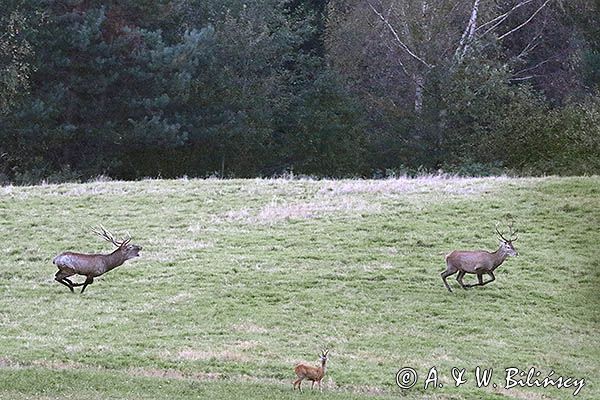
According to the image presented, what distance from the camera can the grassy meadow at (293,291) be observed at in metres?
14.1

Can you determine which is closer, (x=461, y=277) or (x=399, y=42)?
(x=461, y=277)

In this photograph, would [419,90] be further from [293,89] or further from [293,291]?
[293,291]

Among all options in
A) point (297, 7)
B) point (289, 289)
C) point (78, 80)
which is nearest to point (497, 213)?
point (289, 289)

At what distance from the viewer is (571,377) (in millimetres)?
15008

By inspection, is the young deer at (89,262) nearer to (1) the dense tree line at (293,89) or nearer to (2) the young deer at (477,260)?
(2) the young deer at (477,260)

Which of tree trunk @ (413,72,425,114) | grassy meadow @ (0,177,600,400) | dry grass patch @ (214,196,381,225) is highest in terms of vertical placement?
tree trunk @ (413,72,425,114)

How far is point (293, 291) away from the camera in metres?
19.0

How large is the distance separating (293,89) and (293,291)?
31.3 metres

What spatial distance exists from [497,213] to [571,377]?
962cm

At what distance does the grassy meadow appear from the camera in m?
14.1

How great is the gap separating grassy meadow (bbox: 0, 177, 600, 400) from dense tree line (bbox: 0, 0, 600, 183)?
1215 centimetres

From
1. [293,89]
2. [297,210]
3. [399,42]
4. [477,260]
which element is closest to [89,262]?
[477,260]

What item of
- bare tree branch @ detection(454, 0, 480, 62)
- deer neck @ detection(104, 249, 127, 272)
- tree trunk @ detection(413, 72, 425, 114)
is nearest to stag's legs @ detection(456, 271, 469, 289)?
deer neck @ detection(104, 249, 127, 272)

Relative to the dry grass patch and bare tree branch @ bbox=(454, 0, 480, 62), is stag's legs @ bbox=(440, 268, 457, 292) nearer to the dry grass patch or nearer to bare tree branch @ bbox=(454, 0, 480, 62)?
the dry grass patch
